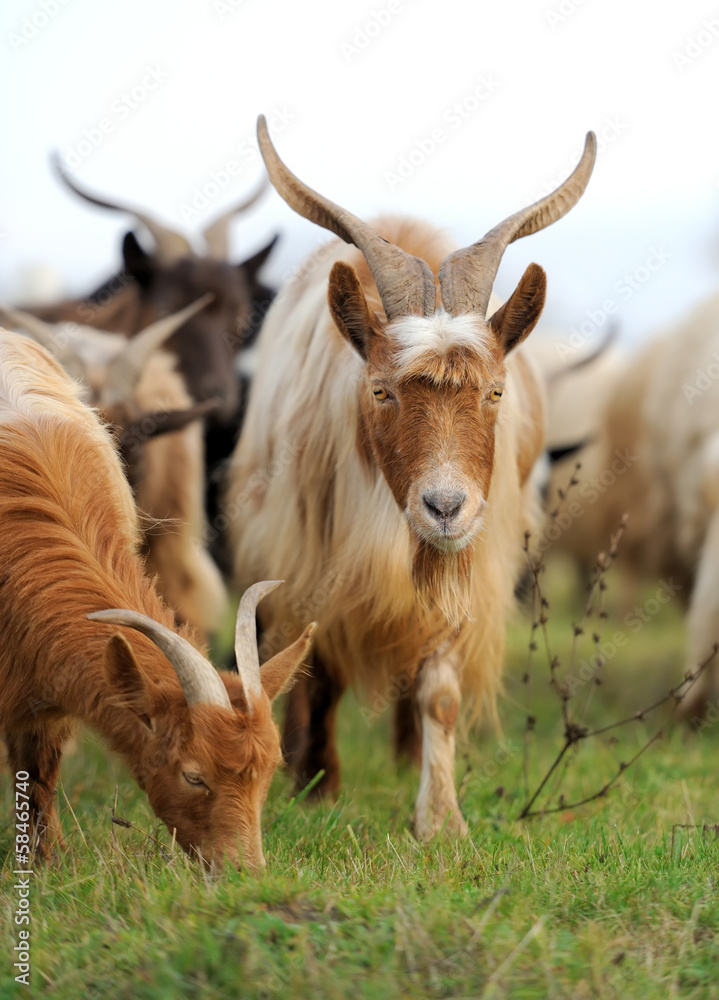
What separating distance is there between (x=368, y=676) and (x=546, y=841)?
1.41 metres

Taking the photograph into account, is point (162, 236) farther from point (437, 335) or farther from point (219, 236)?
point (437, 335)

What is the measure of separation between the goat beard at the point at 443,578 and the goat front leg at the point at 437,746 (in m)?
0.46

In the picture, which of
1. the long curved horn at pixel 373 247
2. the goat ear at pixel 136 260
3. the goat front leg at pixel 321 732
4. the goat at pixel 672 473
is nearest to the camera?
the long curved horn at pixel 373 247

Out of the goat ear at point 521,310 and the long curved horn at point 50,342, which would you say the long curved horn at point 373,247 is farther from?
the long curved horn at point 50,342

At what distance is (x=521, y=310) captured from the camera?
4711mm

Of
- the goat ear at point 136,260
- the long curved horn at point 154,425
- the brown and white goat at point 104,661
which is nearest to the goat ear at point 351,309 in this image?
the brown and white goat at point 104,661

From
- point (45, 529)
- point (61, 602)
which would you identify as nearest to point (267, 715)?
point (61, 602)

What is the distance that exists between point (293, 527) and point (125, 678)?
1.99m

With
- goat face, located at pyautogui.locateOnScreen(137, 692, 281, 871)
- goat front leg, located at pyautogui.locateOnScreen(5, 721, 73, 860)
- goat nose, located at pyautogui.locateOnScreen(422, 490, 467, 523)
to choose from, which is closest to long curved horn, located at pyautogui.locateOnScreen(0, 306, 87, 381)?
goat front leg, located at pyautogui.locateOnScreen(5, 721, 73, 860)

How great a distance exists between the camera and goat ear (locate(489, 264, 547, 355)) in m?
4.65

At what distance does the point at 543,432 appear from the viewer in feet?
21.1

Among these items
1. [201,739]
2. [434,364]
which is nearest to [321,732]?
[434,364]

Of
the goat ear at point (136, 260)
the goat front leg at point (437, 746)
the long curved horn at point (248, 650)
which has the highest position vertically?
the goat ear at point (136, 260)

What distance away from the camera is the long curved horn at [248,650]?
3654 mm
